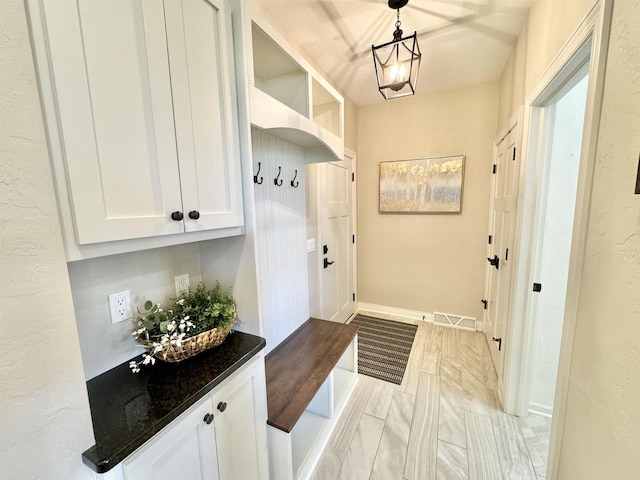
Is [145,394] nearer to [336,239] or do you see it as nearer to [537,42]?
[336,239]

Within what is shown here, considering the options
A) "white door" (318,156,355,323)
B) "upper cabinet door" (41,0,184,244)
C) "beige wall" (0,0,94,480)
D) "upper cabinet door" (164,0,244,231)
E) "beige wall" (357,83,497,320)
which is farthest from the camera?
"beige wall" (357,83,497,320)

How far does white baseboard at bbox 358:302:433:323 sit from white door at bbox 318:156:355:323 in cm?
25

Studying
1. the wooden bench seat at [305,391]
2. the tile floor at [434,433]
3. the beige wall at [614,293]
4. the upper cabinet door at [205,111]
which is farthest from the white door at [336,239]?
the beige wall at [614,293]

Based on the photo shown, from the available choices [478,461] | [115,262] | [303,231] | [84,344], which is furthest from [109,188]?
[478,461]

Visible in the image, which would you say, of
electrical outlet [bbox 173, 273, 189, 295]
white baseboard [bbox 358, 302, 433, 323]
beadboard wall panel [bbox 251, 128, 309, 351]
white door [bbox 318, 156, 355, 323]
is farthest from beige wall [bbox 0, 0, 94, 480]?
white baseboard [bbox 358, 302, 433, 323]

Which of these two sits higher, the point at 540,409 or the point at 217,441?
the point at 217,441

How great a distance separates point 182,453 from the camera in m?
0.88

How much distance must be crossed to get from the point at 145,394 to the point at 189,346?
0.66 ft

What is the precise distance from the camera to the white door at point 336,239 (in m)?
2.71

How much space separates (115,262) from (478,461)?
2.22 m

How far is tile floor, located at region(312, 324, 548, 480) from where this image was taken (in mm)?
1535

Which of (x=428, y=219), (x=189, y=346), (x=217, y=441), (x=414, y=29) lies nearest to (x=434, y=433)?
(x=217, y=441)

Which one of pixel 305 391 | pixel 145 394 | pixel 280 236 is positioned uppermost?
pixel 280 236

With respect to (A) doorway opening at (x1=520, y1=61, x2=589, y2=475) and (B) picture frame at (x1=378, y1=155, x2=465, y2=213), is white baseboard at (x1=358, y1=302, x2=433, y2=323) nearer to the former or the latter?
(B) picture frame at (x1=378, y1=155, x2=465, y2=213)
